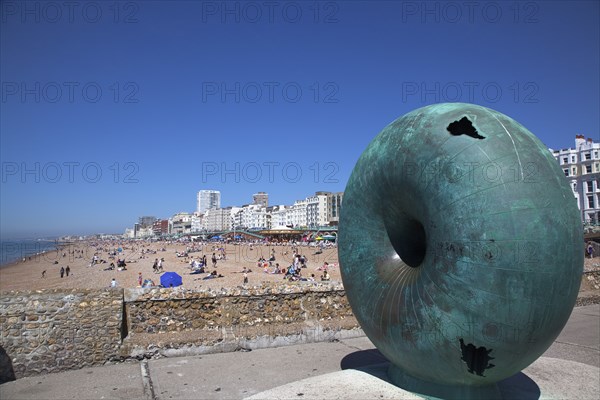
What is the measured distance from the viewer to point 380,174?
457 centimetres

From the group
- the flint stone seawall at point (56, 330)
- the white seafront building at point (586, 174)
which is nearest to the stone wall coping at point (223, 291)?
the flint stone seawall at point (56, 330)

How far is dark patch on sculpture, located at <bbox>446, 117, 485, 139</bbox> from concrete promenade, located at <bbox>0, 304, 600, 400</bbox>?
296 centimetres

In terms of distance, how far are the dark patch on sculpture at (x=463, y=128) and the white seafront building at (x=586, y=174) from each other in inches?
2943

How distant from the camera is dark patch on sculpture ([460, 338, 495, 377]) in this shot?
382 cm

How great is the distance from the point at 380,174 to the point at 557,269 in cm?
193

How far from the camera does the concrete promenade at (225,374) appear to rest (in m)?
5.66

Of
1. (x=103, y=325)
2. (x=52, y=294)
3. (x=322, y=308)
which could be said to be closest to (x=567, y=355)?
(x=322, y=308)

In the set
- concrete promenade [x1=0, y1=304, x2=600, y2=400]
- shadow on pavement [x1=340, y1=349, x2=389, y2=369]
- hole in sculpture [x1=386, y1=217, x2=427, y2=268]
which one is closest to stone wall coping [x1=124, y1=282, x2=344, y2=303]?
concrete promenade [x1=0, y1=304, x2=600, y2=400]

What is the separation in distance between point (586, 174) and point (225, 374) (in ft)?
264

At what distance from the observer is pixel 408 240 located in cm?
461

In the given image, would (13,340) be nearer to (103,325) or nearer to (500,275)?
(103,325)

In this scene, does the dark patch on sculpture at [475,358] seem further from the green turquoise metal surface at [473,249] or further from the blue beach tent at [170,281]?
the blue beach tent at [170,281]

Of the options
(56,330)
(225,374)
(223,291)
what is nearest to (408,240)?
(225,374)

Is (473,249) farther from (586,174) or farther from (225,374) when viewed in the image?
(586,174)
